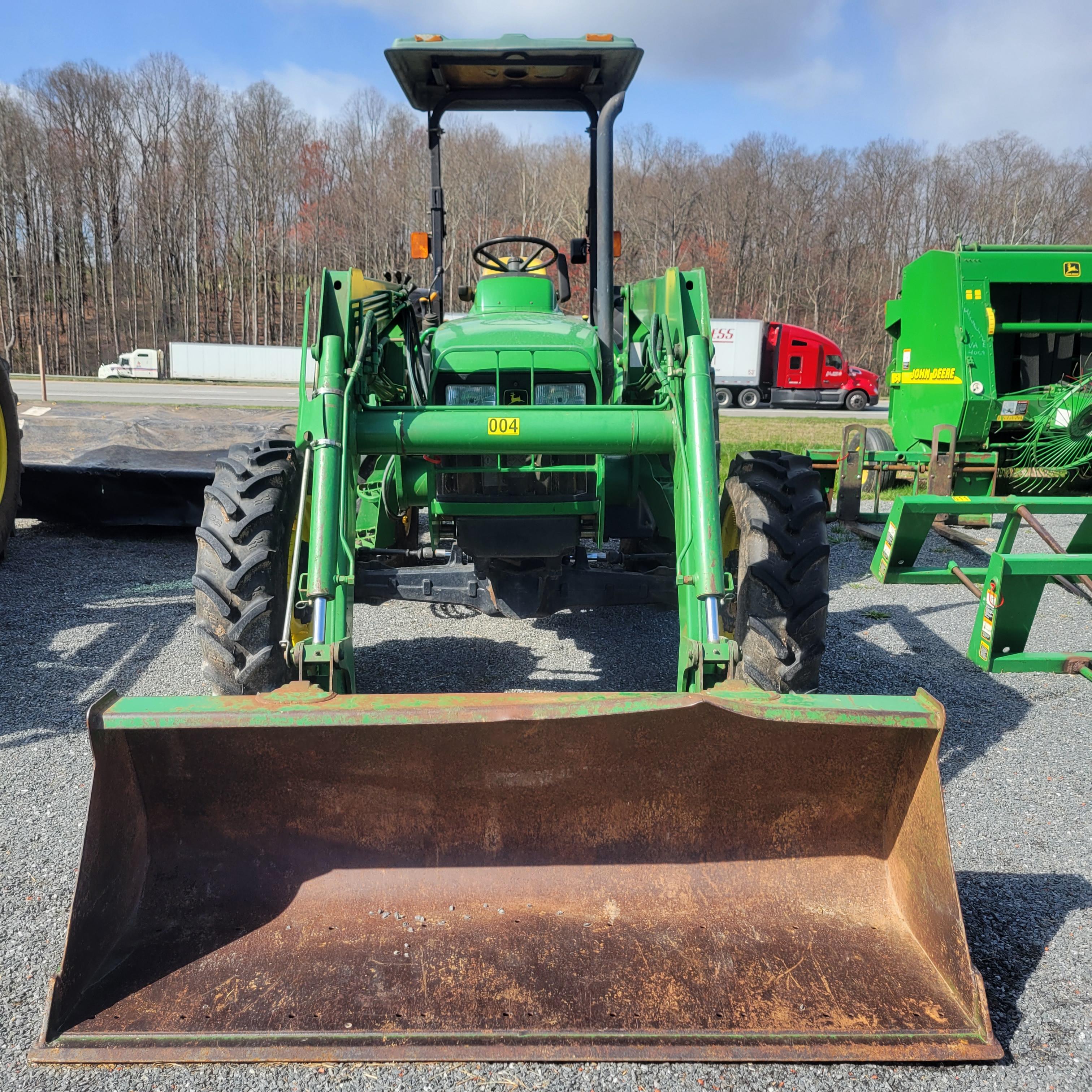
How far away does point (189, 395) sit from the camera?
26672 millimetres

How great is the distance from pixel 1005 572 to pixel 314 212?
51.5m

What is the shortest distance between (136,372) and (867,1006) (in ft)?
136

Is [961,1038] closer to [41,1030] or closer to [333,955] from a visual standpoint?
[333,955]

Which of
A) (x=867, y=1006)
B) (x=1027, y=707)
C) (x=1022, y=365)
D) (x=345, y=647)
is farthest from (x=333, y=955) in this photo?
(x=1022, y=365)

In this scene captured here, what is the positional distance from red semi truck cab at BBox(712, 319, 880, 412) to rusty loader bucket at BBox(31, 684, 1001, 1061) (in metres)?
25.9

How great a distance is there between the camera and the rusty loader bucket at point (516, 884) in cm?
224

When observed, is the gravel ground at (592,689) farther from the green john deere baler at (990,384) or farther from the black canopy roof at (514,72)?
the black canopy roof at (514,72)

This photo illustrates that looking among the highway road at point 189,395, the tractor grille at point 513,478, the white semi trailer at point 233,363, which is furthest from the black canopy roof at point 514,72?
the white semi trailer at point 233,363

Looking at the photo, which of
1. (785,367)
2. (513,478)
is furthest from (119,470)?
(785,367)

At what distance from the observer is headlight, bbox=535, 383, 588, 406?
14.3 ft

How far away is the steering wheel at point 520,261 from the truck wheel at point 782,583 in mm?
2112

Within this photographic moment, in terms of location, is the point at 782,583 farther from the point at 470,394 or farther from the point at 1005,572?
the point at 470,394

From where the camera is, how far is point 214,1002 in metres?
2.31

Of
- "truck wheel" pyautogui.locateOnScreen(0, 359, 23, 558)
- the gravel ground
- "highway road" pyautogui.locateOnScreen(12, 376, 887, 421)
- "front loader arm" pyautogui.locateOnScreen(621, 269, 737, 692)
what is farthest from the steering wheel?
"highway road" pyautogui.locateOnScreen(12, 376, 887, 421)
